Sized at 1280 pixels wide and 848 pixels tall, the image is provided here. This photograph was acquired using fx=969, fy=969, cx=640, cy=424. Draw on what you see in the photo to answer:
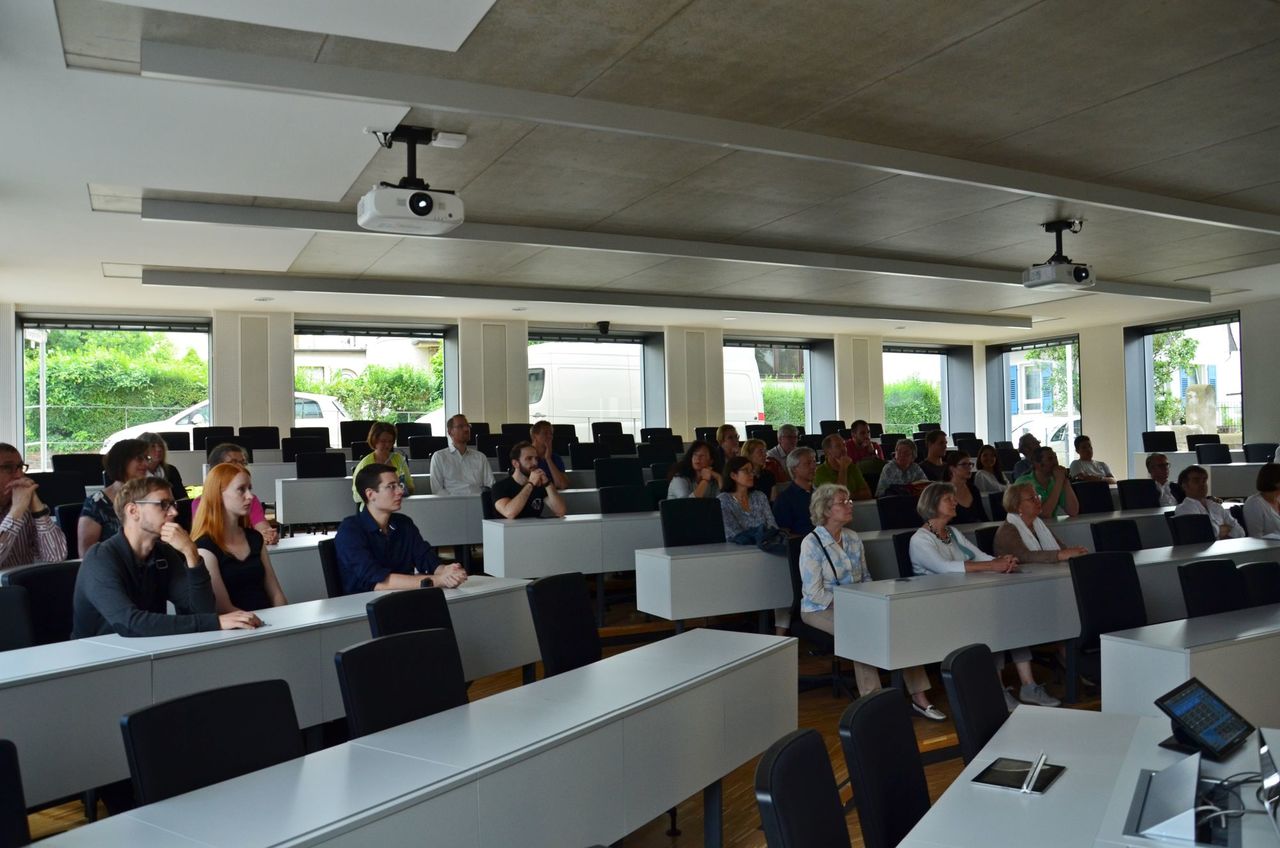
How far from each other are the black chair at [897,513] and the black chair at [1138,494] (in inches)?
104

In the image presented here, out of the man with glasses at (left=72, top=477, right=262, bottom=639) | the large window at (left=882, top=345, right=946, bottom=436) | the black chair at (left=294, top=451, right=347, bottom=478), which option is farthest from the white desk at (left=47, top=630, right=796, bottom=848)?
the large window at (left=882, top=345, right=946, bottom=436)

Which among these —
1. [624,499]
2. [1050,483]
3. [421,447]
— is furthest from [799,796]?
[421,447]

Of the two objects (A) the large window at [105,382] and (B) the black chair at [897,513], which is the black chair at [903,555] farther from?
(A) the large window at [105,382]

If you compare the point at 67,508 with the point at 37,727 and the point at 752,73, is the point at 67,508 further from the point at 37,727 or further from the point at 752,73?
the point at 752,73

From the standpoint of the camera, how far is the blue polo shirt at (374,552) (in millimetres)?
4277

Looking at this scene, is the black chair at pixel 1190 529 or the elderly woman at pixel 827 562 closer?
the elderly woman at pixel 827 562

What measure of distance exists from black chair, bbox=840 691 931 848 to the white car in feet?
35.5

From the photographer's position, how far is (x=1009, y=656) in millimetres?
5809

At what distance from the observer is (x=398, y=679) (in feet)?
8.96

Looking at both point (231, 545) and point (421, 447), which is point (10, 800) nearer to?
point (231, 545)

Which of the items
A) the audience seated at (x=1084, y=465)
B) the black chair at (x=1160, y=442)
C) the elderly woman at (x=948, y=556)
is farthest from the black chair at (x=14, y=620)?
the black chair at (x=1160, y=442)

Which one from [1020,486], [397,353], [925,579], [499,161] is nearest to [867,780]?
[925,579]

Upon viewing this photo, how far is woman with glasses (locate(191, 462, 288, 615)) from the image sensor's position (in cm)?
388

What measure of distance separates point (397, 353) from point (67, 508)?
7879mm
